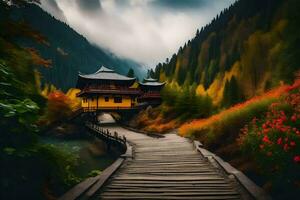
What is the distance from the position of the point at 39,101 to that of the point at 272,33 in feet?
227

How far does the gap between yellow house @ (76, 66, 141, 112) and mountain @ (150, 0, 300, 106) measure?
13.6 meters

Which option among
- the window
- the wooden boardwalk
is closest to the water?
the wooden boardwalk

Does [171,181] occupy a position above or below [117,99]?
below

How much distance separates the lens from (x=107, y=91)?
54625 millimetres

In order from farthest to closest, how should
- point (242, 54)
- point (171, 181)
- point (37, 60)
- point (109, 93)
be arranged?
1. point (242, 54)
2. point (109, 93)
3. point (171, 181)
4. point (37, 60)

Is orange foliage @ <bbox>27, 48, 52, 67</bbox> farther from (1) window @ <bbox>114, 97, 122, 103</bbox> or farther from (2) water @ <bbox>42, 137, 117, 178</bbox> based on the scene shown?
(1) window @ <bbox>114, 97, 122, 103</bbox>

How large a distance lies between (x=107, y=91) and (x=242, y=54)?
1435 inches

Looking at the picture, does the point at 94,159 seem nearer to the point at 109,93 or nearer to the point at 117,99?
the point at 109,93

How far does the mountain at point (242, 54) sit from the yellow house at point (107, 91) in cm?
1365

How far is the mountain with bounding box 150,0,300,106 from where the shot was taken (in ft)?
63.9

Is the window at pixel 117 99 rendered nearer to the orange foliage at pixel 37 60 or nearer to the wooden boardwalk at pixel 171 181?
the wooden boardwalk at pixel 171 181

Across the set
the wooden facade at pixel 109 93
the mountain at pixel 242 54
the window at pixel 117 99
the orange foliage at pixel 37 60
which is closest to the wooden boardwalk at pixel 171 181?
the orange foliage at pixel 37 60

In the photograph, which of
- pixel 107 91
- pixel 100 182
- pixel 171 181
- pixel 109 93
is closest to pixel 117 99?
pixel 109 93

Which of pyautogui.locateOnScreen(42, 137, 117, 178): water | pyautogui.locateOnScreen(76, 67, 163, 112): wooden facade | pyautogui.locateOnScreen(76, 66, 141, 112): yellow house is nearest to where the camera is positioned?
pyautogui.locateOnScreen(42, 137, 117, 178): water
